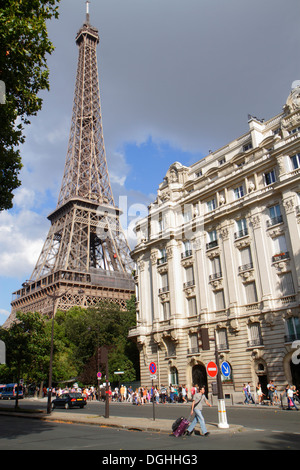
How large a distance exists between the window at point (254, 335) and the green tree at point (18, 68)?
24.0 meters

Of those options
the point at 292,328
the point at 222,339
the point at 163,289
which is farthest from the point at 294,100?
the point at 222,339

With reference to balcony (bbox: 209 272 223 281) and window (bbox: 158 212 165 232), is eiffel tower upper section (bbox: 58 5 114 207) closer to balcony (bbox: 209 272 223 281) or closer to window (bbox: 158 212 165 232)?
window (bbox: 158 212 165 232)

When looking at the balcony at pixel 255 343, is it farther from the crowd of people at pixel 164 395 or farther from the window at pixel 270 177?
the window at pixel 270 177

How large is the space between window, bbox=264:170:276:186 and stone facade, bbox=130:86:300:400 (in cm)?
13

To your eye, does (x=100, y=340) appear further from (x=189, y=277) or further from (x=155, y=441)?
(x=155, y=441)

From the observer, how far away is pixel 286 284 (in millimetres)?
31844

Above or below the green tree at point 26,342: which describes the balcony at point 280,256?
above

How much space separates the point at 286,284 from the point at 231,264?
5595 mm

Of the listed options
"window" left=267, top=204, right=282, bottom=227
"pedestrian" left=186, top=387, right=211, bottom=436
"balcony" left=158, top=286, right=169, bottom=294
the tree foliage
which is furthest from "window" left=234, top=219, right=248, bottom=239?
"pedestrian" left=186, top=387, right=211, bottom=436

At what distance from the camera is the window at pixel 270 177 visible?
35.2 m

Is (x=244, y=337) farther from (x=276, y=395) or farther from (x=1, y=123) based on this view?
(x=1, y=123)

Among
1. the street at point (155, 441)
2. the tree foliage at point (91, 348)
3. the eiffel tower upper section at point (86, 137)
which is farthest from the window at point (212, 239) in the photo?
the eiffel tower upper section at point (86, 137)

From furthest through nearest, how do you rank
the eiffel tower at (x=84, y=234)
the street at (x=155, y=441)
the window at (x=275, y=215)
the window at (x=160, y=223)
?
the eiffel tower at (x=84, y=234) < the window at (x=160, y=223) < the window at (x=275, y=215) < the street at (x=155, y=441)
